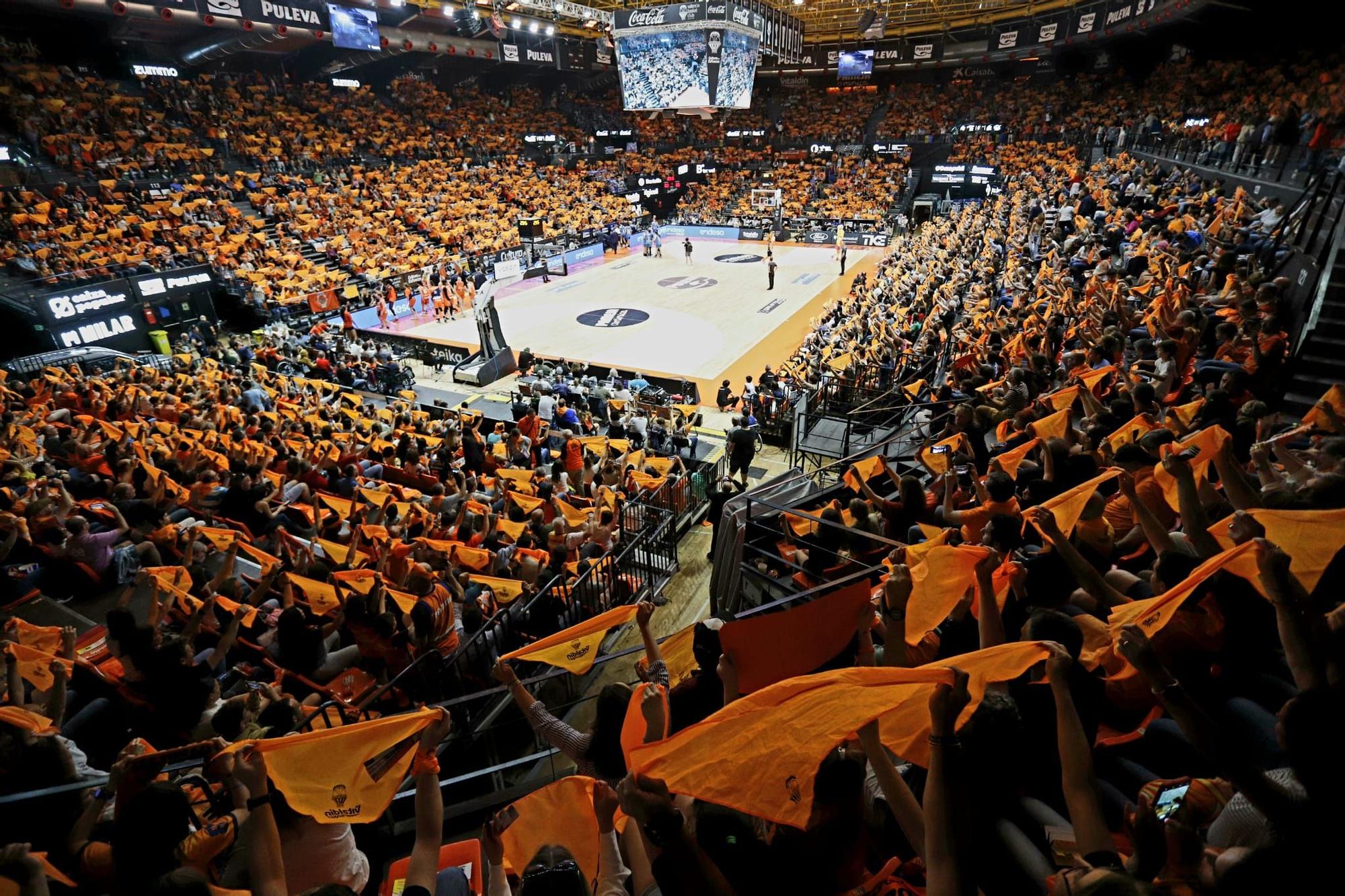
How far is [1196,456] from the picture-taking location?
12.2ft

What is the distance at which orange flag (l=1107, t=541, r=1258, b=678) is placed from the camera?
238 centimetres

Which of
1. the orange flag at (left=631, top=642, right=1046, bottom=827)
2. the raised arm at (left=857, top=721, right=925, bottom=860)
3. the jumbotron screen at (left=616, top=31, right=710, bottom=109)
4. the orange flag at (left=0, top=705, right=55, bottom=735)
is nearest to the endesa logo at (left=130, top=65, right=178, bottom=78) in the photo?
the jumbotron screen at (left=616, top=31, right=710, bottom=109)

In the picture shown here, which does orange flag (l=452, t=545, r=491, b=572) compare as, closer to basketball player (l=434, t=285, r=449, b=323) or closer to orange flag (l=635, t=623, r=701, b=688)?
orange flag (l=635, t=623, r=701, b=688)

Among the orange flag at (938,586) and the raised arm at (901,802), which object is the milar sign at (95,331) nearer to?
the orange flag at (938,586)

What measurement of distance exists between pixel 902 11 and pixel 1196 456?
4294 centimetres

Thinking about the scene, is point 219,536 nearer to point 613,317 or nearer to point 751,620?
point 751,620

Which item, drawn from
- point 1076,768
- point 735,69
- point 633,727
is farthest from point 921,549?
point 735,69

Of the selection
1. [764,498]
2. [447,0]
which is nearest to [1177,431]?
[764,498]

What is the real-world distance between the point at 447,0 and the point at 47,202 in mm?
18375

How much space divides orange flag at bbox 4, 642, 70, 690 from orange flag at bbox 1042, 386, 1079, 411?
298 inches

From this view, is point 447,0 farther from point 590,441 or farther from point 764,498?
point 764,498

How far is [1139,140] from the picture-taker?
2250 centimetres

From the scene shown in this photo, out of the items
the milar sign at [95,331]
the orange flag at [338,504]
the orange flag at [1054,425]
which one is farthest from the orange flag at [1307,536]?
the milar sign at [95,331]

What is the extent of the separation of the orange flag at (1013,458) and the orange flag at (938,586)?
2210 millimetres
